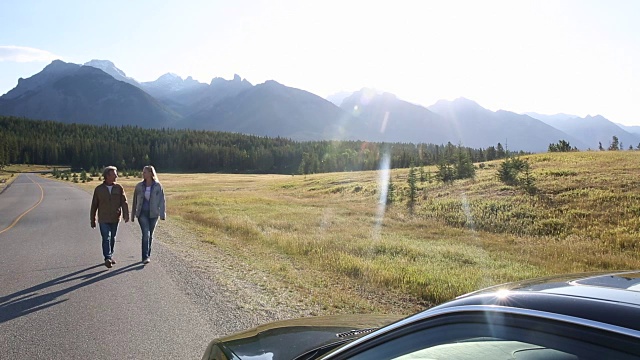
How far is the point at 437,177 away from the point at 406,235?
2210 cm

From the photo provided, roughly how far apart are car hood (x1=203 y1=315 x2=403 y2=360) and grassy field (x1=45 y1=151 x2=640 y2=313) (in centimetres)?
335

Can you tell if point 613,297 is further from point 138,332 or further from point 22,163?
point 22,163

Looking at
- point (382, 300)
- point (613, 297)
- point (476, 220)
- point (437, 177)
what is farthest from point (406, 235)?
point (437, 177)

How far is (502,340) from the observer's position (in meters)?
1.60

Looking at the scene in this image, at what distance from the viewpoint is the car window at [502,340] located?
1.23 metres

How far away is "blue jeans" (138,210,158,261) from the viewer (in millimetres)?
9555

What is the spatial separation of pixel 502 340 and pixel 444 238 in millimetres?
17144

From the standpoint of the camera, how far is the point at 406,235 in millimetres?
18469

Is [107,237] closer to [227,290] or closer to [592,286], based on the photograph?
[227,290]

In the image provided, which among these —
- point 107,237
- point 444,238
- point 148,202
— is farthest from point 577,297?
point 444,238

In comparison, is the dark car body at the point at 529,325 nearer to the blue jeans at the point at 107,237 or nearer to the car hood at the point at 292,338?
the car hood at the point at 292,338

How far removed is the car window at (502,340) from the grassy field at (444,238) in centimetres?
474

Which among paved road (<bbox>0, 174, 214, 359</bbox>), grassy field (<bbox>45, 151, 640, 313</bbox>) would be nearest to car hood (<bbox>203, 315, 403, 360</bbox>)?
paved road (<bbox>0, 174, 214, 359</bbox>)

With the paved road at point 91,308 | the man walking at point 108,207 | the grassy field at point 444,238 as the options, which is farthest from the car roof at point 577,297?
the man walking at point 108,207
